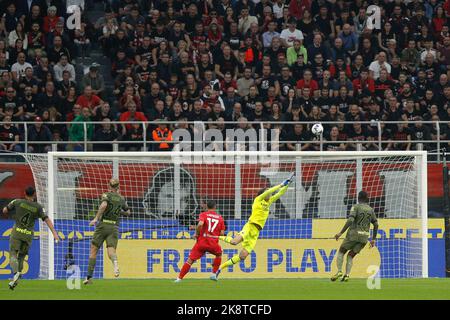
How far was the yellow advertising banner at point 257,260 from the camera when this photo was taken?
90.3 feet

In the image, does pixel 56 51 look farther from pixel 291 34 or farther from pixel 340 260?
pixel 340 260

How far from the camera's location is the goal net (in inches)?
1082

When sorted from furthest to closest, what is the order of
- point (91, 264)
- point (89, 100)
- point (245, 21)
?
point (245, 21)
point (89, 100)
point (91, 264)

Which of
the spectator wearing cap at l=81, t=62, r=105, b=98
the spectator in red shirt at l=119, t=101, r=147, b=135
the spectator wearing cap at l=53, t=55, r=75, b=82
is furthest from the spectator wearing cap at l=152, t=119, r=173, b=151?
the spectator wearing cap at l=53, t=55, r=75, b=82

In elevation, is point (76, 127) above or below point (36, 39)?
below

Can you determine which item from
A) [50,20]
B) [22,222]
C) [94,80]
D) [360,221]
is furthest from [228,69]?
[22,222]

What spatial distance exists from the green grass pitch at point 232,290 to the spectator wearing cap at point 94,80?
7.20 m

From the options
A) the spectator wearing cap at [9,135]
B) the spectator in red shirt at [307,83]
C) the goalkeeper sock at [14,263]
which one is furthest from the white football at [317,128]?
the goalkeeper sock at [14,263]

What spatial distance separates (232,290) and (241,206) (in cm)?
721

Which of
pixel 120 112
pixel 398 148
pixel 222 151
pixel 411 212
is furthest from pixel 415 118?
pixel 120 112

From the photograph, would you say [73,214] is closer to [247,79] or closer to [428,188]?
[247,79]

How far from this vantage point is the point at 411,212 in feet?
89.6

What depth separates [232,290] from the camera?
67.9 feet

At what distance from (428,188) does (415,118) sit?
2.08m
